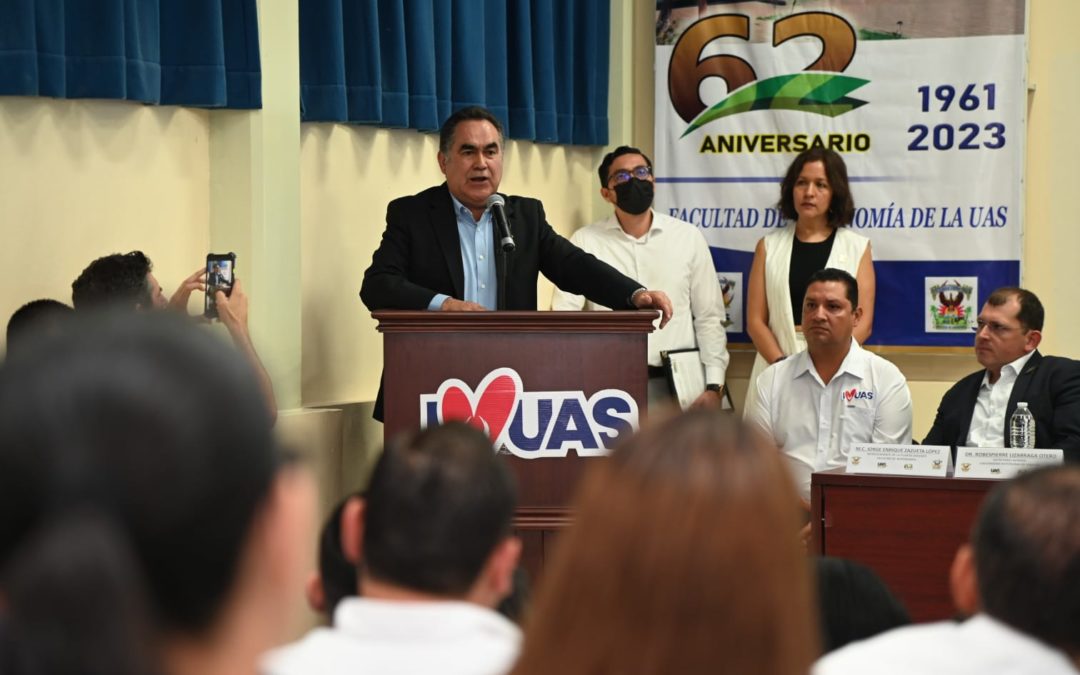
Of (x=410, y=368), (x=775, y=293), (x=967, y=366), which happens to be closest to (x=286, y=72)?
(x=410, y=368)

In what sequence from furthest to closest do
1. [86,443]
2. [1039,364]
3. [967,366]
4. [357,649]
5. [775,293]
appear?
[967,366], [775,293], [1039,364], [357,649], [86,443]

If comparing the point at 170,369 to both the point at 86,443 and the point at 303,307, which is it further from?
the point at 303,307

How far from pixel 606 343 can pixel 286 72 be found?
150 centimetres

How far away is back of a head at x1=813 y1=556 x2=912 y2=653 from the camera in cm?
193

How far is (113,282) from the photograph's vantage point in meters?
3.54

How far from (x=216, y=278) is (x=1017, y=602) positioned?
10.0ft

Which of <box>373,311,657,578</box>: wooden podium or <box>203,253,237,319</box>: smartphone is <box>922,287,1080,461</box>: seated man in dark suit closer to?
<box>373,311,657,578</box>: wooden podium

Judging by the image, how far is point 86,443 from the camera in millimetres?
609

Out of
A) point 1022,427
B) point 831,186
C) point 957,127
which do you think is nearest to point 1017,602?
point 1022,427

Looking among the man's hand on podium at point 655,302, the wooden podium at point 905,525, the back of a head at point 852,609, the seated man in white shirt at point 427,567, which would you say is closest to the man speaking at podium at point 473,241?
the man's hand on podium at point 655,302

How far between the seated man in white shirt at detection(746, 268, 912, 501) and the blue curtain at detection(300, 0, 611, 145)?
166cm

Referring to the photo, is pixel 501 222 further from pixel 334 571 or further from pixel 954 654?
pixel 954 654

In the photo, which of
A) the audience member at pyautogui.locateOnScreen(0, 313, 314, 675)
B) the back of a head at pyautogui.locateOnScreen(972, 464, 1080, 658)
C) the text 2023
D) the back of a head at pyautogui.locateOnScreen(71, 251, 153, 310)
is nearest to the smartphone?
the back of a head at pyautogui.locateOnScreen(71, 251, 153, 310)

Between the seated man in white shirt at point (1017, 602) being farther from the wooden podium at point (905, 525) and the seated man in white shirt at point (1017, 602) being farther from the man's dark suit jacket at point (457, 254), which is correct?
the man's dark suit jacket at point (457, 254)
